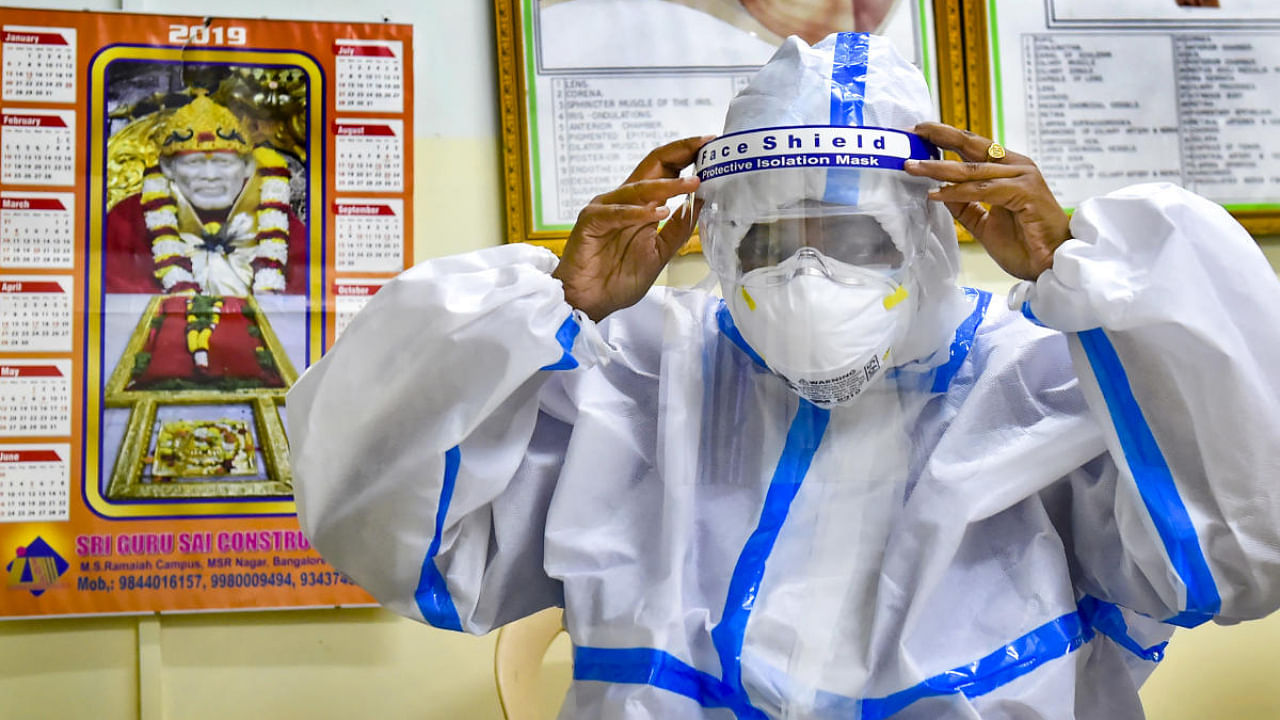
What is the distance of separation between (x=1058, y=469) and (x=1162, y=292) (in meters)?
0.19

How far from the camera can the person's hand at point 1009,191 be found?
95 cm

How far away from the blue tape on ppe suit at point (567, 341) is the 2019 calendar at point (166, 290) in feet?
2.52

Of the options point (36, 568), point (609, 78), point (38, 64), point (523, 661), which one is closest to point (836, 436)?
point (523, 661)

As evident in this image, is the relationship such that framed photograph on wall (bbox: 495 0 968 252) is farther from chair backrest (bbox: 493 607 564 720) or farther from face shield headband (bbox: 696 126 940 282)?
face shield headband (bbox: 696 126 940 282)

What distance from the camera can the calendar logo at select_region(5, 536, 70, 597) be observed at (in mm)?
1615

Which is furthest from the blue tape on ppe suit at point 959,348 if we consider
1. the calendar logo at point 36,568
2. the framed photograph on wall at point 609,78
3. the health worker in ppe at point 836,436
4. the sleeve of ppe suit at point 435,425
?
the calendar logo at point 36,568

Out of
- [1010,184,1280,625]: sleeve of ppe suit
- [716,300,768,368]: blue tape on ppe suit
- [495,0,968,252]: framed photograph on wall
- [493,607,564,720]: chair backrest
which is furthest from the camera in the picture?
[495,0,968,252]: framed photograph on wall

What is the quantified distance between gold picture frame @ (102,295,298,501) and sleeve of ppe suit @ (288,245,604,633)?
675 millimetres

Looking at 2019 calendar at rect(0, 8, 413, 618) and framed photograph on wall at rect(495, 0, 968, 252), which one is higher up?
framed photograph on wall at rect(495, 0, 968, 252)

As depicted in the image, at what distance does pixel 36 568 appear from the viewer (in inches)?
63.8

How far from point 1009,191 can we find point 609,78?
94 cm

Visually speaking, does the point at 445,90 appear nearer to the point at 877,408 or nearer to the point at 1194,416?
the point at 877,408

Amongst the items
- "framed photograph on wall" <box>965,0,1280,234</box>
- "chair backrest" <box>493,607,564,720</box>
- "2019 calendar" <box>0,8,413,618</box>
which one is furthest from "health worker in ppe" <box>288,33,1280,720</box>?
"framed photograph on wall" <box>965,0,1280,234</box>

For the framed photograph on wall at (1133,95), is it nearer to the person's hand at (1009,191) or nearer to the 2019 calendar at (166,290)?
the person's hand at (1009,191)
